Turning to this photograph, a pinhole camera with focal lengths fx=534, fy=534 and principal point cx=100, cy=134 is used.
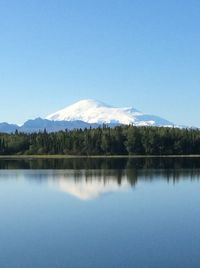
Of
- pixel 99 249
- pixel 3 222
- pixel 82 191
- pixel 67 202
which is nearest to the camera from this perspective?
pixel 99 249

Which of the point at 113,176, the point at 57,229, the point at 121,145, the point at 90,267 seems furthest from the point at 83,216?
the point at 121,145

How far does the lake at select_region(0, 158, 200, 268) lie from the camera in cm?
2845

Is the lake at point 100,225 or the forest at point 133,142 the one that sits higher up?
the forest at point 133,142

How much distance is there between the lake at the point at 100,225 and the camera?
1120 inches

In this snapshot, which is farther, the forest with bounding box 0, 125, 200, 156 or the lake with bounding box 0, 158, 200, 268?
the forest with bounding box 0, 125, 200, 156

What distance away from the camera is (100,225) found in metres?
38.3

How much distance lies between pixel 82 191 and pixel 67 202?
9.23m

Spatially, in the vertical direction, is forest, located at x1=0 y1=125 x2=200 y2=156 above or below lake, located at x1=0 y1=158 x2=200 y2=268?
above

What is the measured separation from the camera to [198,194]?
5672cm

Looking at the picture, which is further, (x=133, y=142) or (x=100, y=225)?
(x=133, y=142)

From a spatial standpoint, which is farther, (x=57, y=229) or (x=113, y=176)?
(x=113, y=176)

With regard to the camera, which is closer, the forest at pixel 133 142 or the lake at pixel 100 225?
the lake at pixel 100 225

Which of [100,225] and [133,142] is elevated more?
[133,142]

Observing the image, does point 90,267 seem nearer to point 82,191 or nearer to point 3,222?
point 3,222
